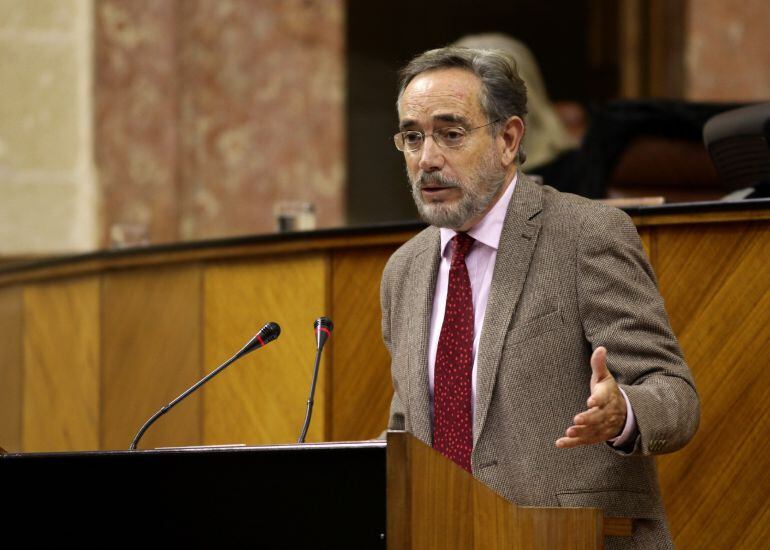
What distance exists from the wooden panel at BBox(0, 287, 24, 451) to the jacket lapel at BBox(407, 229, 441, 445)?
284 cm

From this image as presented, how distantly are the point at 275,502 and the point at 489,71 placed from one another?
1.09m

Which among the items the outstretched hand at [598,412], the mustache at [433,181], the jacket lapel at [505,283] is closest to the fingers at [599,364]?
the outstretched hand at [598,412]

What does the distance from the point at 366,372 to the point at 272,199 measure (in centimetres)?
285

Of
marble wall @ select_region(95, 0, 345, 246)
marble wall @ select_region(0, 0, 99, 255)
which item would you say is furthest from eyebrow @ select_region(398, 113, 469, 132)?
marble wall @ select_region(0, 0, 99, 255)

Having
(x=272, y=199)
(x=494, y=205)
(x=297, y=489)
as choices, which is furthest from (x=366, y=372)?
(x=272, y=199)

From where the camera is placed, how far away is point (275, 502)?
2051 millimetres

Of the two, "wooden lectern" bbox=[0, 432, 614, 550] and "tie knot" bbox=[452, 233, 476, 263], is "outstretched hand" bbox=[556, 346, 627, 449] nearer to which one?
"wooden lectern" bbox=[0, 432, 614, 550]

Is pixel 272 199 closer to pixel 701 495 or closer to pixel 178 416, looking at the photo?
pixel 178 416

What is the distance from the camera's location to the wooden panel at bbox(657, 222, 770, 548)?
299cm

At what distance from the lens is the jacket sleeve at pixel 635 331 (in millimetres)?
2279

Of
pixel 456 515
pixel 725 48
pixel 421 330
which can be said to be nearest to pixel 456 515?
pixel 456 515

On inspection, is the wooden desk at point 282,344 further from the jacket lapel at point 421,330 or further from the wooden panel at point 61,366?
the jacket lapel at point 421,330

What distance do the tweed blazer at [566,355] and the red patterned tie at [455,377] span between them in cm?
6

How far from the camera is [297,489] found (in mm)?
2045
